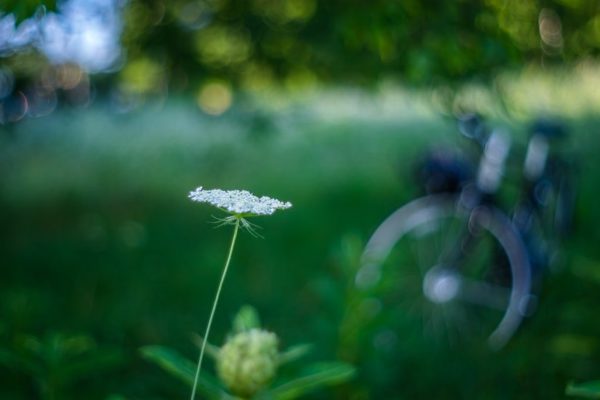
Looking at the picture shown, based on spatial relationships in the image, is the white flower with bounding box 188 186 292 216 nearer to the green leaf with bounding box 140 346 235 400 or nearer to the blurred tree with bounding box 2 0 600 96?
the green leaf with bounding box 140 346 235 400

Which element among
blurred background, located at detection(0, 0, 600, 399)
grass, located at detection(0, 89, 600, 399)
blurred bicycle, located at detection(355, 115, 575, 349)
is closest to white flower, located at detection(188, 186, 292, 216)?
blurred background, located at detection(0, 0, 600, 399)

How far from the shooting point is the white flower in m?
0.95

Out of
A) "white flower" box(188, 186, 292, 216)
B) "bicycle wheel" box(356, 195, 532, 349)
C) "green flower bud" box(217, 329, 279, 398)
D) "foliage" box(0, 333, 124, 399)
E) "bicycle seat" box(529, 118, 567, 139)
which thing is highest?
"bicycle seat" box(529, 118, 567, 139)

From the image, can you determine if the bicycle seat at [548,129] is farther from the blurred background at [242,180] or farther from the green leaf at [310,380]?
the green leaf at [310,380]

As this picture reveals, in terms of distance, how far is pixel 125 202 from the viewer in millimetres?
6184

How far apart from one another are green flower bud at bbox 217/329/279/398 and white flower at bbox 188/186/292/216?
27cm

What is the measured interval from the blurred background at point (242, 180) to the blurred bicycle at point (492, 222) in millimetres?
147

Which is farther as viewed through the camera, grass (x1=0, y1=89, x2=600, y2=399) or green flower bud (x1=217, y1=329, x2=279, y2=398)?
grass (x1=0, y1=89, x2=600, y2=399)

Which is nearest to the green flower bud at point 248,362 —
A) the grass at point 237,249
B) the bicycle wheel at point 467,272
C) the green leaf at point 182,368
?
the green leaf at point 182,368

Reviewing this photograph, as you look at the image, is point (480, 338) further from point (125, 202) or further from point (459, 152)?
point (125, 202)

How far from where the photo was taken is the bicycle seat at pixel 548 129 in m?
3.36

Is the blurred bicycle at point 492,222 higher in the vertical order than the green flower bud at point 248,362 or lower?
higher

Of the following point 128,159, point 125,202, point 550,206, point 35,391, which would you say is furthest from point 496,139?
point 128,159

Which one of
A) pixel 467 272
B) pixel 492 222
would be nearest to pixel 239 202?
pixel 492 222
